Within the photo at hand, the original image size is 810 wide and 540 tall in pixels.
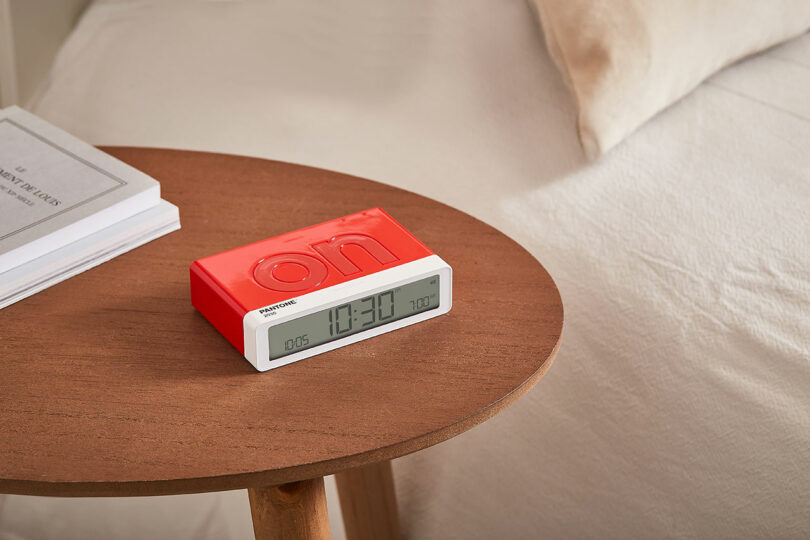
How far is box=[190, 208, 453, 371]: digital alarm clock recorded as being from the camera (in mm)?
581

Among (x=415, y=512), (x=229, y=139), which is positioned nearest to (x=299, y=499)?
(x=415, y=512)

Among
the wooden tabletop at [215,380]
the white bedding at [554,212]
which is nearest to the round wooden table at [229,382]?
the wooden tabletop at [215,380]

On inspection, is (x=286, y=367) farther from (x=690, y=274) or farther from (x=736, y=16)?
(x=736, y=16)

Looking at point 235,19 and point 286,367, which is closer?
point 286,367

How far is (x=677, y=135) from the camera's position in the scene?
1.05 m

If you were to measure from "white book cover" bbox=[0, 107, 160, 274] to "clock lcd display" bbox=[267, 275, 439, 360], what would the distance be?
0.19 metres

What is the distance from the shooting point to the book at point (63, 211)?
0.64m

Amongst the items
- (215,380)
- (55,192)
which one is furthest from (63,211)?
(215,380)

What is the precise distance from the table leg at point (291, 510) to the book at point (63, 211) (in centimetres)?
21

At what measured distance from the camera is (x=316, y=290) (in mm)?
601

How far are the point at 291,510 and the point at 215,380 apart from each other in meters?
0.11

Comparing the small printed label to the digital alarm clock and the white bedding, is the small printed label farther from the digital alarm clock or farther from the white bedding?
the white bedding

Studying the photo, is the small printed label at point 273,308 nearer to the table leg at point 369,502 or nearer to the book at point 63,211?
the book at point 63,211

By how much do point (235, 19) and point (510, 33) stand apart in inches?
13.9
